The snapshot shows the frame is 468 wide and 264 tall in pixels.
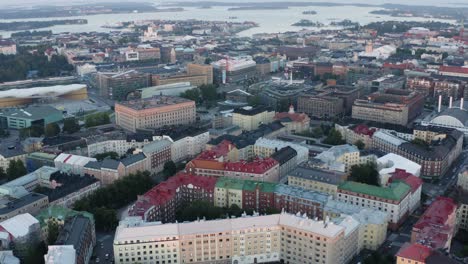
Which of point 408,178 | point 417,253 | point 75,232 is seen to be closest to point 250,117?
point 408,178

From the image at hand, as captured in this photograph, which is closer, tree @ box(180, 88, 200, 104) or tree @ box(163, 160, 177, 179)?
tree @ box(163, 160, 177, 179)

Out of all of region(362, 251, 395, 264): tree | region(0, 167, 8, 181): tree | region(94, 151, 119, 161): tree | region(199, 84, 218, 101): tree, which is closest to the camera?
region(362, 251, 395, 264): tree

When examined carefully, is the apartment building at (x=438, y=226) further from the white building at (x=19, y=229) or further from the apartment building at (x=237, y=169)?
the white building at (x=19, y=229)

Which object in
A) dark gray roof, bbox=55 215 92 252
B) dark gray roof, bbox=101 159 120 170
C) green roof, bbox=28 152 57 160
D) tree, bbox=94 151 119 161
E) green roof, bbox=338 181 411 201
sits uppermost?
green roof, bbox=338 181 411 201

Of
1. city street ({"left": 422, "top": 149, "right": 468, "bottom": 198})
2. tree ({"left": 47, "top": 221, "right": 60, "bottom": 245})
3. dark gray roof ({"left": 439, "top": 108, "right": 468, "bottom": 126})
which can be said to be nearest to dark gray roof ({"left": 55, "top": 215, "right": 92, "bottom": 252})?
tree ({"left": 47, "top": 221, "right": 60, "bottom": 245})

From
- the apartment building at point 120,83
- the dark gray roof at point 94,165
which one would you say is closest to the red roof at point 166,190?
the dark gray roof at point 94,165

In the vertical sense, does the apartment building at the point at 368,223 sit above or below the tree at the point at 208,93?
below

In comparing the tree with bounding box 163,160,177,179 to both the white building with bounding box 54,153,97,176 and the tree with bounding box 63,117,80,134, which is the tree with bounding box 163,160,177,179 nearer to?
the white building with bounding box 54,153,97,176
